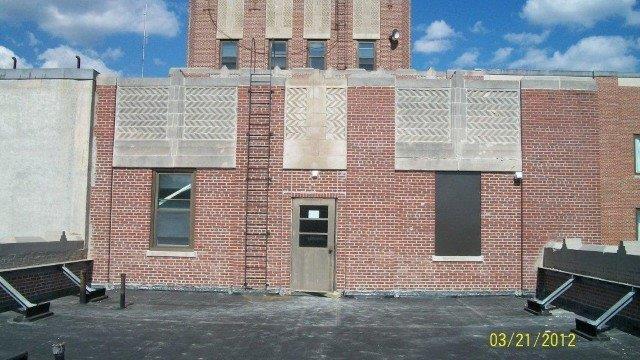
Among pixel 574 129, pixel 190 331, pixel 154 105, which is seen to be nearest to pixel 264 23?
pixel 154 105

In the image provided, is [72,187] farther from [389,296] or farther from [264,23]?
[264,23]

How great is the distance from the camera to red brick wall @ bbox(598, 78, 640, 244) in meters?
17.2

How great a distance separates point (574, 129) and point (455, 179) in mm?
3496

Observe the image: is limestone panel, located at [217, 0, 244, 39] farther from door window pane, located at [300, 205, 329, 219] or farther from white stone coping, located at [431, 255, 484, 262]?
white stone coping, located at [431, 255, 484, 262]

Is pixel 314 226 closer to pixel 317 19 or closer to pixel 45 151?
pixel 45 151

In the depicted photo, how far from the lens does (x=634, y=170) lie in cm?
1750

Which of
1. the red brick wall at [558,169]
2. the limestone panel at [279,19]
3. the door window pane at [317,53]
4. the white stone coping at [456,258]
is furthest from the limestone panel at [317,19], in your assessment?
the white stone coping at [456,258]

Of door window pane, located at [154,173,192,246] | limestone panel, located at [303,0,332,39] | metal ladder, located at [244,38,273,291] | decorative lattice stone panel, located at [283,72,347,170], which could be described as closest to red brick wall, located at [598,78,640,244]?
decorative lattice stone panel, located at [283,72,347,170]

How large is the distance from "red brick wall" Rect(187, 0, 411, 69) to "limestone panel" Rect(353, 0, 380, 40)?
206mm

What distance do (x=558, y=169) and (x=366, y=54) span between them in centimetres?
1398

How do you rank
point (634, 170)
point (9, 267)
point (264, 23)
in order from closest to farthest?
1. point (9, 267)
2. point (634, 170)
3. point (264, 23)

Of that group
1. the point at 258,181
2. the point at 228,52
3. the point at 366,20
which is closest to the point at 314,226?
the point at 258,181

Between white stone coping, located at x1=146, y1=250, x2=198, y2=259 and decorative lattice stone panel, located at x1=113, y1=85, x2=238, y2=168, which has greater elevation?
decorative lattice stone panel, located at x1=113, y1=85, x2=238, y2=168

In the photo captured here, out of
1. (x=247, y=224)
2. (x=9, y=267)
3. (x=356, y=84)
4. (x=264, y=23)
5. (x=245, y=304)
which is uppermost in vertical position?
(x=264, y=23)
